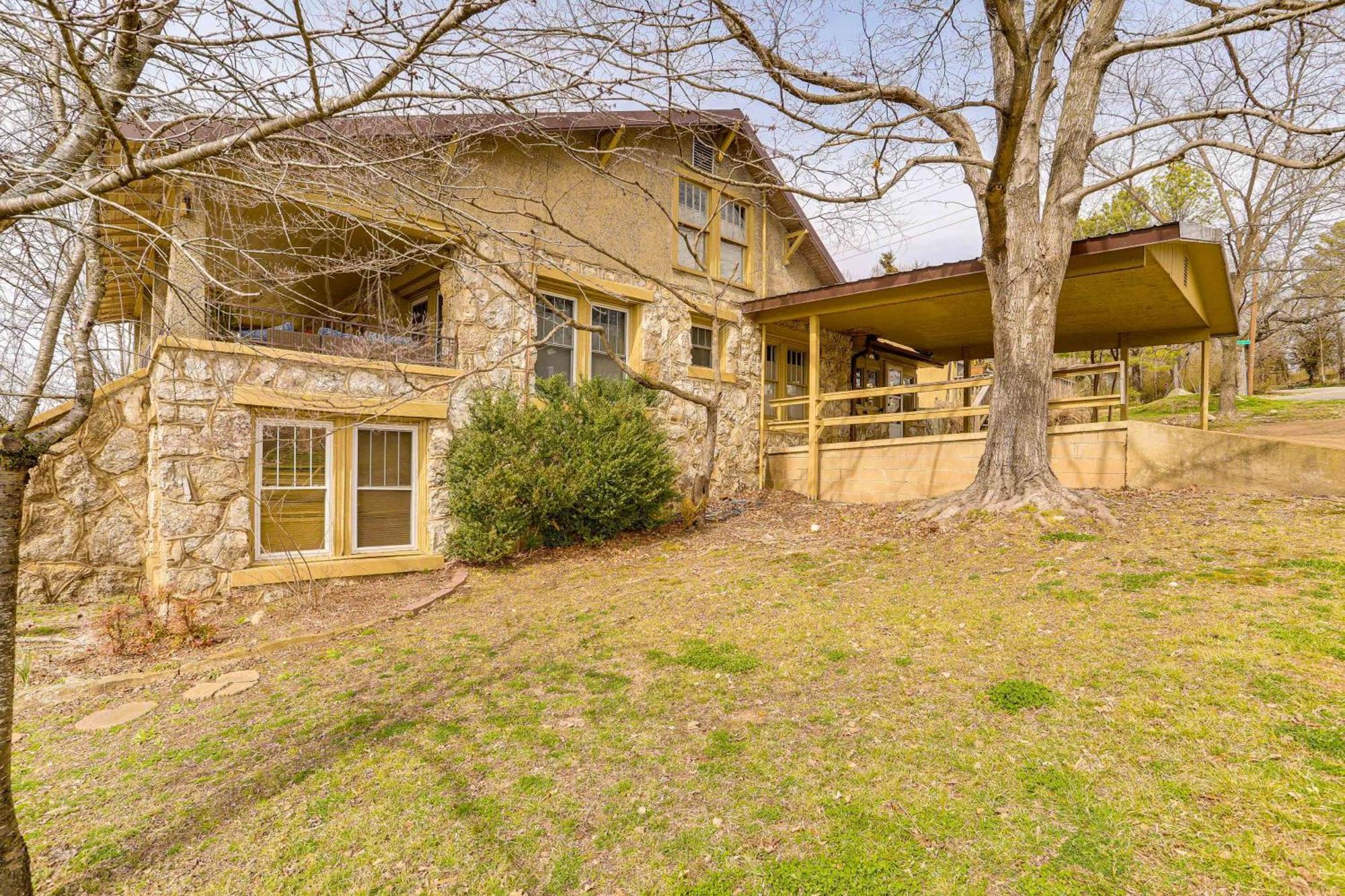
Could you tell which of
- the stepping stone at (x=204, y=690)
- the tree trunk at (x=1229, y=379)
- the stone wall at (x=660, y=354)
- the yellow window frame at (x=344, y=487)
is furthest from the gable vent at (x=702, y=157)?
the tree trunk at (x=1229, y=379)

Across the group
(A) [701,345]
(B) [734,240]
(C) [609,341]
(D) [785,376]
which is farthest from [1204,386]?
(C) [609,341]

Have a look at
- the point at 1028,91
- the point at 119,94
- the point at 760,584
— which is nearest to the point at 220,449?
the point at 119,94

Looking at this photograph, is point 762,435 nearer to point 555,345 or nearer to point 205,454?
point 555,345

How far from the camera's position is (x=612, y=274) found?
10.2 m

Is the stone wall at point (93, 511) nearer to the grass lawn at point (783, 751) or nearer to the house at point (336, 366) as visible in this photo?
the house at point (336, 366)

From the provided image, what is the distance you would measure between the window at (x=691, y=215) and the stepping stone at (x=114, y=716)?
9.43 meters

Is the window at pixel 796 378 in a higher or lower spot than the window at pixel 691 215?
lower

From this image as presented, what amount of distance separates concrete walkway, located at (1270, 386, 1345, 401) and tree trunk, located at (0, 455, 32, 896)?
27.6 m

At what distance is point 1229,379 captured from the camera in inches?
682

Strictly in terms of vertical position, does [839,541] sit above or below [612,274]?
below

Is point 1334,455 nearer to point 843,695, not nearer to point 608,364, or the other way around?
point 843,695

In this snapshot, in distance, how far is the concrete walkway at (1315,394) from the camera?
64.0 ft

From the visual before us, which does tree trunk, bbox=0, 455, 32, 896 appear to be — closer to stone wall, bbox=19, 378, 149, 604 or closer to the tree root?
stone wall, bbox=19, 378, 149, 604

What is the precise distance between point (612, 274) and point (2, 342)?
739 centimetres
